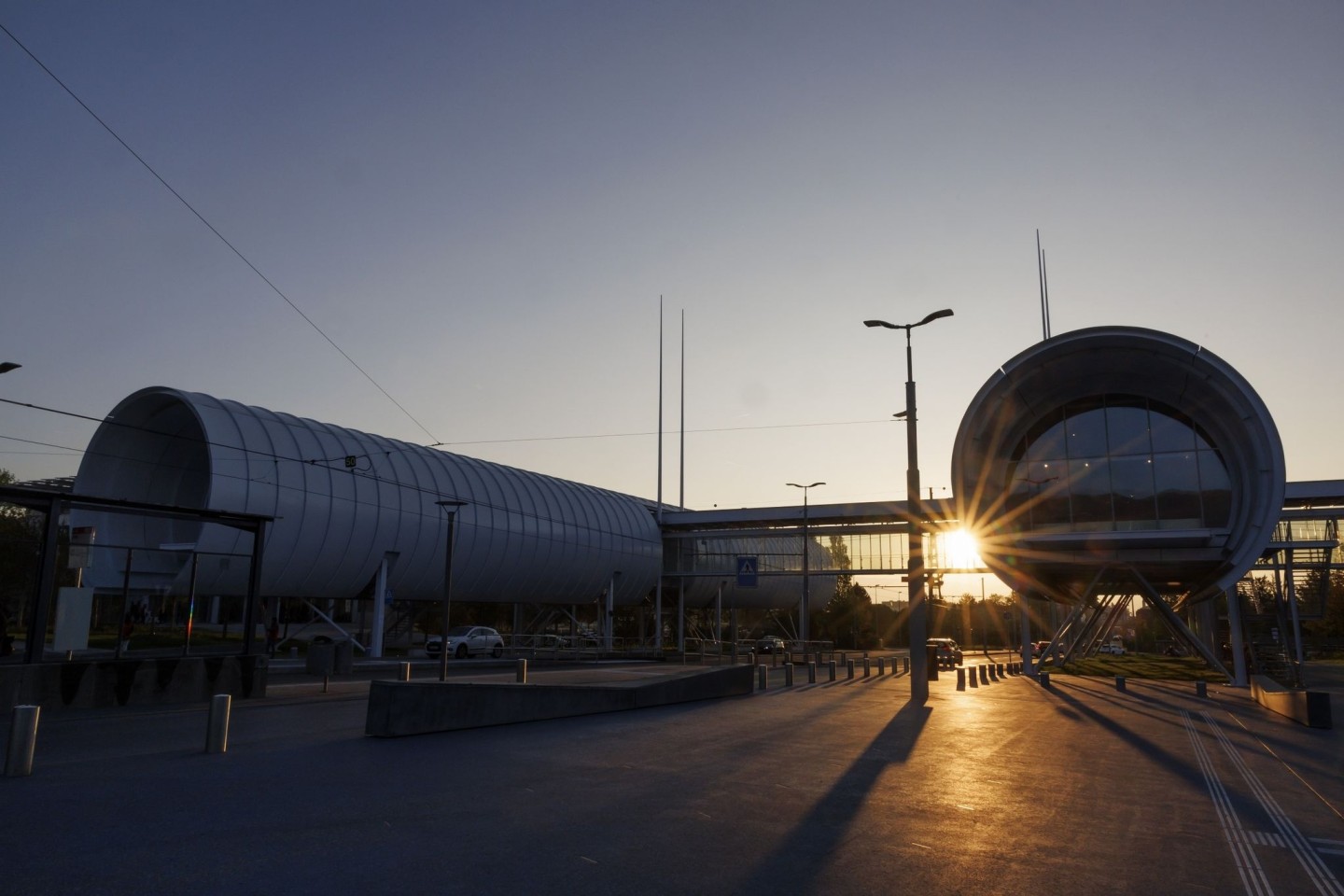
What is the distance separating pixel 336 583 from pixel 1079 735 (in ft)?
102

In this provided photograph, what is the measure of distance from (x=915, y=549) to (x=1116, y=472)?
47.2 ft

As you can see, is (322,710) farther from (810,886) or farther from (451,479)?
(451,479)

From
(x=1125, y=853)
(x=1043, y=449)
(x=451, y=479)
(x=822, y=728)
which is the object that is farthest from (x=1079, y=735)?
(x=451, y=479)

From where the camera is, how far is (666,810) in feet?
28.6

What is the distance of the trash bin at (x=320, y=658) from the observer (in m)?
28.7

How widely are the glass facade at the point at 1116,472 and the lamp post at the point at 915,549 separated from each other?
12858mm

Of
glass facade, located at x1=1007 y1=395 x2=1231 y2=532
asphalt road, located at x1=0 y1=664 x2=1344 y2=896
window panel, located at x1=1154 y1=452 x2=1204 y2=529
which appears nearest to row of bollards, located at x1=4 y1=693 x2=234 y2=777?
asphalt road, located at x1=0 y1=664 x2=1344 y2=896

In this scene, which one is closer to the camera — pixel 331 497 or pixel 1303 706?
pixel 1303 706

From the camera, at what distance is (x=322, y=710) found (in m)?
18.0

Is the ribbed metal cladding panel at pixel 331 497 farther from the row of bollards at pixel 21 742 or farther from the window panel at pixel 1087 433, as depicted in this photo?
the window panel at pixel 1087 433

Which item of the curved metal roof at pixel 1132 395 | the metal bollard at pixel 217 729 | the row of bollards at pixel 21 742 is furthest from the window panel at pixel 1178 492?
the row of bollards at pixel 21 742

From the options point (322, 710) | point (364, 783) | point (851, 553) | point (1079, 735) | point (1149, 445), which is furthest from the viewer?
point (851, 553)

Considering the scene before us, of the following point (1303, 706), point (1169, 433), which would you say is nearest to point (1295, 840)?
point (1303, 706)

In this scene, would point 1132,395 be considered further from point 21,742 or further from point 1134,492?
point 21,742
